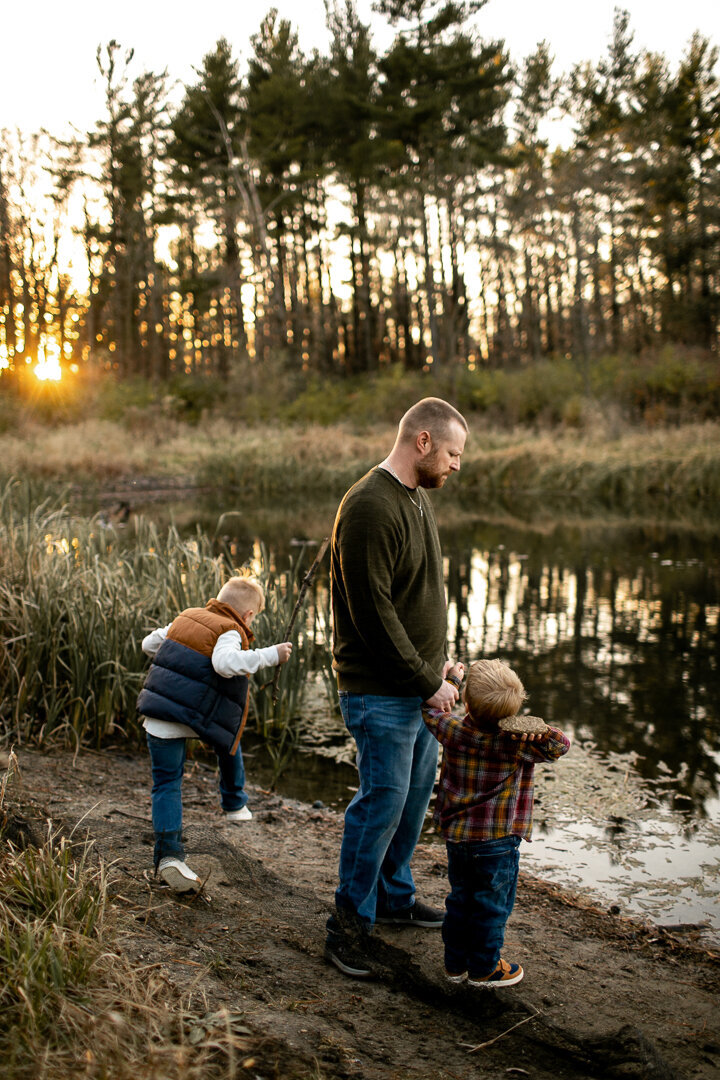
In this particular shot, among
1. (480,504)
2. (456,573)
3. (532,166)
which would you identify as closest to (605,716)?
(456,573)

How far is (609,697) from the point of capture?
7.29 m

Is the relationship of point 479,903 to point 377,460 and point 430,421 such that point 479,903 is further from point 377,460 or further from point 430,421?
point 377,460

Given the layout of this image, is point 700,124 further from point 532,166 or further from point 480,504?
point 480,504

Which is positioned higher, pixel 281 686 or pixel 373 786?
pixel 373 786

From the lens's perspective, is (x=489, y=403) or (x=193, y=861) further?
(x=489, y=403)

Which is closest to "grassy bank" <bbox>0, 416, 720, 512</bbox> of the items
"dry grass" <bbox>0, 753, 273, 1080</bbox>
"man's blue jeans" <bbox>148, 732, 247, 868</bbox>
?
"man's blue jeans" <bbox>148, 732, 247, 868</bbox>

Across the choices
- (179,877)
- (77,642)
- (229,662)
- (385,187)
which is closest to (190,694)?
(229,662)

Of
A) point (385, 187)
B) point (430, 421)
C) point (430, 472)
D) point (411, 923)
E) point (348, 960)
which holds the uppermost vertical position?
point (385, 187)

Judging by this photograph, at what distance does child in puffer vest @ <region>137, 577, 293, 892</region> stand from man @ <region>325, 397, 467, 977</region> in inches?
18.6

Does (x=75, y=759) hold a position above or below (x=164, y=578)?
below

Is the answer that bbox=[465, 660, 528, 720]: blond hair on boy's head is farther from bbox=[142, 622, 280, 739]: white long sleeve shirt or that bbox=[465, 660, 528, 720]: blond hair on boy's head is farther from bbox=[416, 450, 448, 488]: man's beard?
bbox=[142, 622, 280, 739]: white long sleeve shirt

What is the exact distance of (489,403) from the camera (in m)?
31.6

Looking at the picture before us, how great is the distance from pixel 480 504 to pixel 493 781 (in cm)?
1899

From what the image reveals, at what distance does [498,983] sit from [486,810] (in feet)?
1.78
